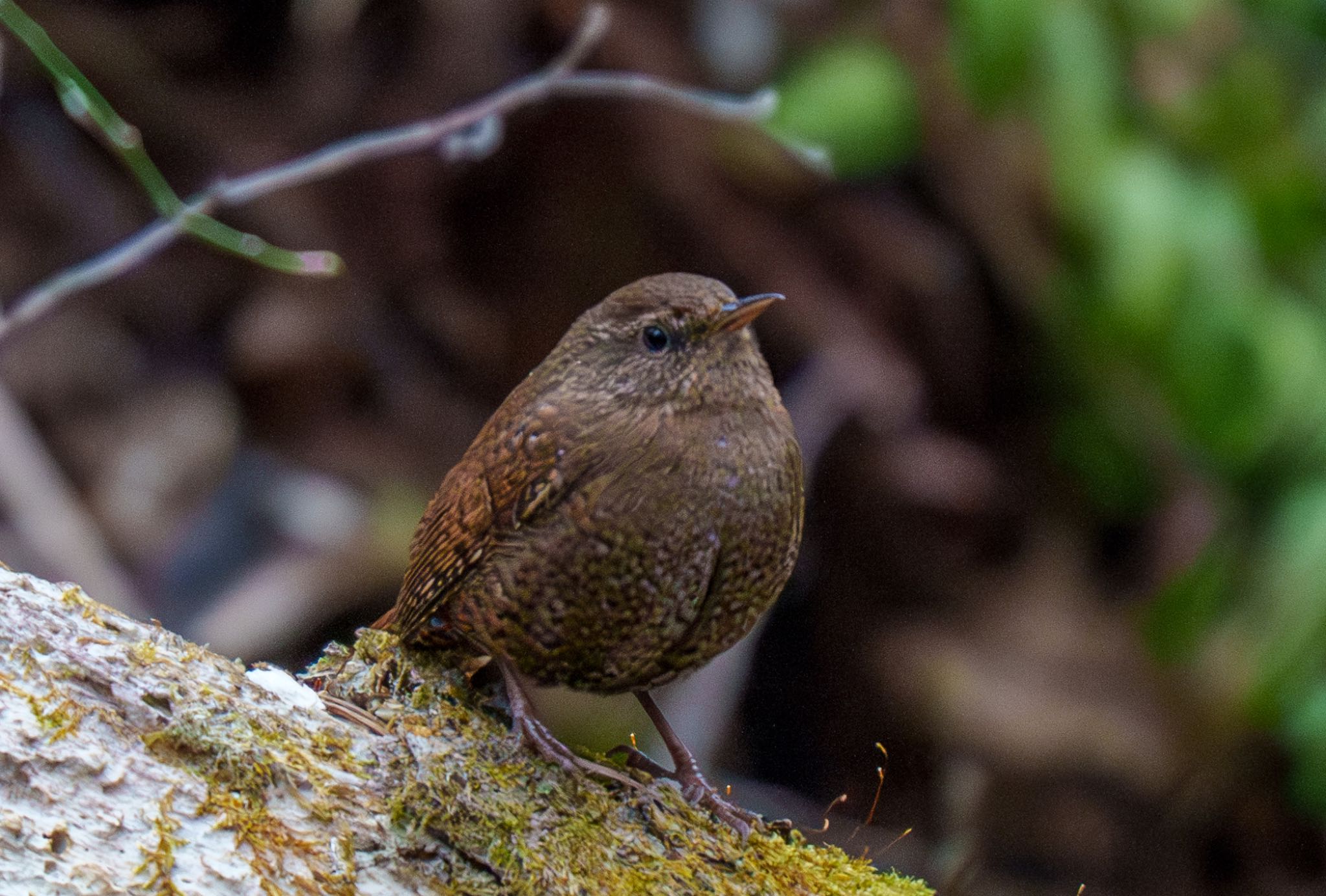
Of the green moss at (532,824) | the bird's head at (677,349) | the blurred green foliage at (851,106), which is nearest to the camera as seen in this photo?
the green moss at (532,824)

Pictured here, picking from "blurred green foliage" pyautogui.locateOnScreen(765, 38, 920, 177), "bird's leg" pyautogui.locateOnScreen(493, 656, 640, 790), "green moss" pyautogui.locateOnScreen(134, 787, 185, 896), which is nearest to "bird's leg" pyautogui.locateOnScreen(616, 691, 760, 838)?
"bird's leg" pyautogui.locateOnScreen(493, 656, 640, 790)

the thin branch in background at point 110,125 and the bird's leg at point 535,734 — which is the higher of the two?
the thin branch in background at point 110,125

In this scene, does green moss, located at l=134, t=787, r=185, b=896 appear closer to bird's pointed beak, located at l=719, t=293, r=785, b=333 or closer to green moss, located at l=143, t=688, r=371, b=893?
green moss, located at l=143, t=688, r=371, b=893

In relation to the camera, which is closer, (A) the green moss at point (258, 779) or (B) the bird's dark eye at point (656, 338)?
(A) the green moss at point (258, 779)

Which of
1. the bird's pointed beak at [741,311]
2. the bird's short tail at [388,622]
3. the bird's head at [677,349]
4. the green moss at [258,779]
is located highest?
the bird's pointed beak at [741,311]

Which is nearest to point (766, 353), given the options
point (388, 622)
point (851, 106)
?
point (851, 106)

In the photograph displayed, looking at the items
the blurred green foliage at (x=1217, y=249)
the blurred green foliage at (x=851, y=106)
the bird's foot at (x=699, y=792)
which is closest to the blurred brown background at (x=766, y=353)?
the blurred green foliage at (x=851, y=106)

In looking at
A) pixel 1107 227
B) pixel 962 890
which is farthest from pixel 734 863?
pixel 1107 227

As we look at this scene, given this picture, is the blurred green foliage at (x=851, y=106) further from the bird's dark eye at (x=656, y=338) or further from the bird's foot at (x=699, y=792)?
the bird's foot at (x=699, y=792)
